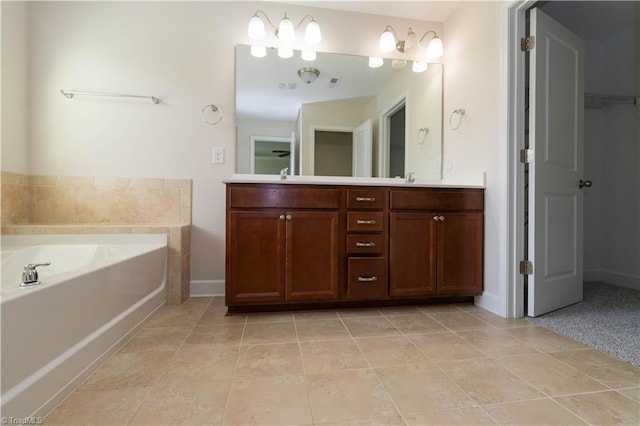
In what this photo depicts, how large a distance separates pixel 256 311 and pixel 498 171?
1779mm

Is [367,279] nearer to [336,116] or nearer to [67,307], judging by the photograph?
[336,116]

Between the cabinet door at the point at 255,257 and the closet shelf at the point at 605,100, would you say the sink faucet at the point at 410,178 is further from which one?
the closet shelf at the point at 605,100

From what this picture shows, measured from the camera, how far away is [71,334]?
3.48ft

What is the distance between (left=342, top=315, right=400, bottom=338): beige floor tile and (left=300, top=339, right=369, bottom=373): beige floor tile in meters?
0.13

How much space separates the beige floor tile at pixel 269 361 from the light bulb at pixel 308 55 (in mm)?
2051

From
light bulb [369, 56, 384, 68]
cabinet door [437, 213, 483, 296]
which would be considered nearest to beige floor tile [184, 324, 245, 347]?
cabinet door [437, 213, 483, 296]

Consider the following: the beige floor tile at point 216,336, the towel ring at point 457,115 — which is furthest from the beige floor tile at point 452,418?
the towel ring at point 457,115

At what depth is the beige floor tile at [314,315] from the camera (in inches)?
69.9

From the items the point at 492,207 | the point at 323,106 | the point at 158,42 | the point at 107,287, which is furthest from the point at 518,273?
the point at 158,42

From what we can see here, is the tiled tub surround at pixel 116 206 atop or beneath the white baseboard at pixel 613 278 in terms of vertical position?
atop

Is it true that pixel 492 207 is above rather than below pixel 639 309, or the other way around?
above

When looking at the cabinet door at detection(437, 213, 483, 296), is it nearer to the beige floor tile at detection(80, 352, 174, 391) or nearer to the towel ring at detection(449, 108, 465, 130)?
the towel ring at detection(449, 108, 465, 130)

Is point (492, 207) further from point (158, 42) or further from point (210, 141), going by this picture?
point (158, 42)

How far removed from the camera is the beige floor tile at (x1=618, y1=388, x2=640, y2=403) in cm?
100
